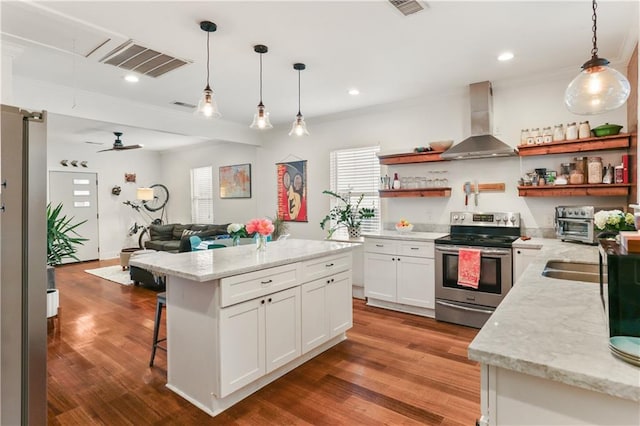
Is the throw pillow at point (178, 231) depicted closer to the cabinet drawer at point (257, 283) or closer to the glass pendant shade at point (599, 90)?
the cabinet drawer at point (257, 283)

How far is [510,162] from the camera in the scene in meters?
4.10

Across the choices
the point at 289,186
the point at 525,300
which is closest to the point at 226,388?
the point at 525,300

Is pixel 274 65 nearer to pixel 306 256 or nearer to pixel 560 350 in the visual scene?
pixel 306 256

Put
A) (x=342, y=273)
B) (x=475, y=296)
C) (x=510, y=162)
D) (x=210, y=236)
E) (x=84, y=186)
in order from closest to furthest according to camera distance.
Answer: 1. (x=342, y=273)
2. (x=475, y=296)
3. (x=510, y=162)
4. (x=210, y=236)
5. (x=84, y=186)

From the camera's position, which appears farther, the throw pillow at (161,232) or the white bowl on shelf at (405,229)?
the throw pillow at (161,232)

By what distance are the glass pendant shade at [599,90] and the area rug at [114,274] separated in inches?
250

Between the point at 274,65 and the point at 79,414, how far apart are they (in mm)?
3269

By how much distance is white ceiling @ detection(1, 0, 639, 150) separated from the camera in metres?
2.50

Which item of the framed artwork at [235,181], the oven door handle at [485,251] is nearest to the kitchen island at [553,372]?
the oven door handle at [485,251]

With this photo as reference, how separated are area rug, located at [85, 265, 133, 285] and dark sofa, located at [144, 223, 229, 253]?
73 cm

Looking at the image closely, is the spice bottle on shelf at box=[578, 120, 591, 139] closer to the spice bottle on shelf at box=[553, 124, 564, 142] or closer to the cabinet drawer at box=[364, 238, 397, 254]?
the spice bottle on shelf at box=[553, 124, 564, 142]

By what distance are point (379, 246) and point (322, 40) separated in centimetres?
251

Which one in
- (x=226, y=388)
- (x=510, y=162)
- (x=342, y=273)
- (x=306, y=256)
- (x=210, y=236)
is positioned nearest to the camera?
(x=226, y=388)

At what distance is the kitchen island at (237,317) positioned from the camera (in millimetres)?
2260
